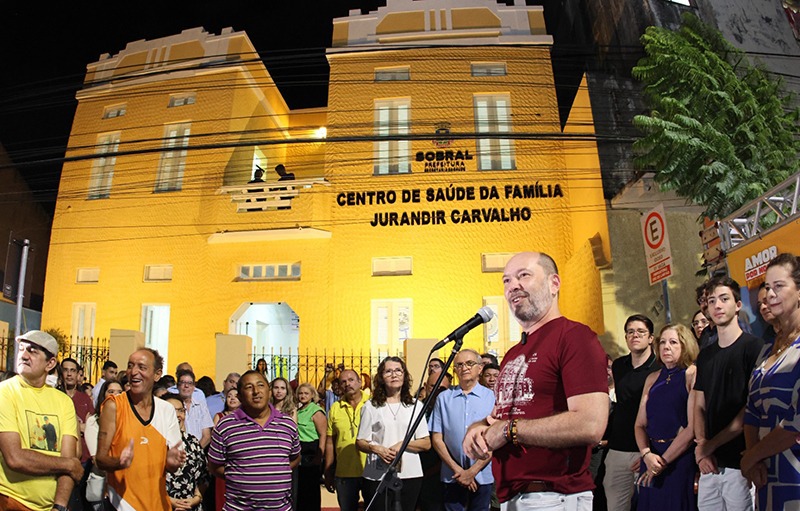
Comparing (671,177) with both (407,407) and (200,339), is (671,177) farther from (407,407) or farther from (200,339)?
(200,339)

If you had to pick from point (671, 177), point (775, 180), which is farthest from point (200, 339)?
point (775, 180)

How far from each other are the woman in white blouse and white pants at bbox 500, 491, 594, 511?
3.12 m

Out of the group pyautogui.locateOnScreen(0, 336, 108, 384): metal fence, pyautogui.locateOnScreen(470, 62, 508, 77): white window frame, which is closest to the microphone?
pyautogui.locateOnScreen(0, 336, 108, 384): metal fence

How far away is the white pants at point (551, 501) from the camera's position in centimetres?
258

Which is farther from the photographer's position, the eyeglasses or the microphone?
the eyeglasses

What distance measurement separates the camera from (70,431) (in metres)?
4.41

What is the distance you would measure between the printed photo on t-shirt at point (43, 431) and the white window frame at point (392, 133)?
1353 cm

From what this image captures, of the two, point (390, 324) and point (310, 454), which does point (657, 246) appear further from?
point (390, 324)

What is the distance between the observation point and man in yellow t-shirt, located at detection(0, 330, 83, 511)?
13.3 feet

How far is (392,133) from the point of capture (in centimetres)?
1745

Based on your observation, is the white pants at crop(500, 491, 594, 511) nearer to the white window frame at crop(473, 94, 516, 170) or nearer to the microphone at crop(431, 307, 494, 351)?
the microphone at crop(431, 307, 494, 351)

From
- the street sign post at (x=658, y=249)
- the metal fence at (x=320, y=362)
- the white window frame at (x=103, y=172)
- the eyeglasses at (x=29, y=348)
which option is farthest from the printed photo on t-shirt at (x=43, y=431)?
the white window frame at (x=103, y=172)

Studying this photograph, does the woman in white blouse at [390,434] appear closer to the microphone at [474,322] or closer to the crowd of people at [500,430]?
the crowd of people at [500,430]

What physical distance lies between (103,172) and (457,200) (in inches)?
423
